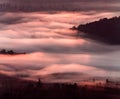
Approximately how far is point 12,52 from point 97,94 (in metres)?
3.06

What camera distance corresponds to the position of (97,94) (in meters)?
8.84

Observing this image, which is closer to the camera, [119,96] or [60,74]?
[119,96]

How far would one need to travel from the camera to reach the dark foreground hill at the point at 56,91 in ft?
28.8

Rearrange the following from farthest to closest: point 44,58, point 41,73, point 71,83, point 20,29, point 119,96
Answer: point 20,29
point 44,58
point 41,73
point 71,83
point 119,96

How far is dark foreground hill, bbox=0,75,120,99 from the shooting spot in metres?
8.78

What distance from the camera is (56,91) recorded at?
9.02 meters

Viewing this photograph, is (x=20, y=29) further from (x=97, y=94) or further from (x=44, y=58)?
(x=97, y=94)

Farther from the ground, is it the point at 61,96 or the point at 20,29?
the point at 20,29

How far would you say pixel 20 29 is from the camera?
1144 cm

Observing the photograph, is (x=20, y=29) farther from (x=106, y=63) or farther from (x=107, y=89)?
(x=107, y=89)

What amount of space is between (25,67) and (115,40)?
2854 millimetres

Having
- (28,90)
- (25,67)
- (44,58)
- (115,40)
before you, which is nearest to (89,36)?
(115,40)

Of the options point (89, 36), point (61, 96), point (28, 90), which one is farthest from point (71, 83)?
point (89, 36)

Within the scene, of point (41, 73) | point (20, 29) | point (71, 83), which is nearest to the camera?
point (71, 83)
